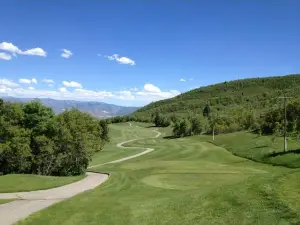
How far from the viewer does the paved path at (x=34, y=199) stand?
773 inches

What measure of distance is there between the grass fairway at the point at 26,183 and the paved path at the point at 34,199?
901mm

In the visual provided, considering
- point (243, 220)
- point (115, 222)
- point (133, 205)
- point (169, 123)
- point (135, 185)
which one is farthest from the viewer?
point (169, 123)

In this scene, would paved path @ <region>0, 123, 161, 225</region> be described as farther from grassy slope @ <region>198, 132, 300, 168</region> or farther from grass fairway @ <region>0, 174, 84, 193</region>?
grassy slope @ <region>198, 132, 300, 168</region>

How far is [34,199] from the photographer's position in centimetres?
2448

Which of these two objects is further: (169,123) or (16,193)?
(169,123)

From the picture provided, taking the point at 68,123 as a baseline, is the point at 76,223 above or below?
below

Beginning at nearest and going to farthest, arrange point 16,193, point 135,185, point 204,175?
point 16,193 → point 135,185 → point 204,175

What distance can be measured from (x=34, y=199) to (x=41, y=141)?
56.6ft

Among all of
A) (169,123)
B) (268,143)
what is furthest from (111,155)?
(169,123)

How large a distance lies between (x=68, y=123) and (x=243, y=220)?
33328 millimetres

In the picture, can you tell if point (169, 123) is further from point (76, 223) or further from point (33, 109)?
point (76, 223)

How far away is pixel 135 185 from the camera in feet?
98.0

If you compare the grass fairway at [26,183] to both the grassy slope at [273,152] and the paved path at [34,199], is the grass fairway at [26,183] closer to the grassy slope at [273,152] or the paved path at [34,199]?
the paved path at [34,199]

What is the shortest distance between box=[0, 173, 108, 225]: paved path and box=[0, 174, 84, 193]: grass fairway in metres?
0.90
